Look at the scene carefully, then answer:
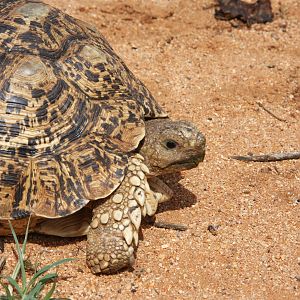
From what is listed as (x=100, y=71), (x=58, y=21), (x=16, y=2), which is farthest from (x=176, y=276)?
(x=16, y=2)

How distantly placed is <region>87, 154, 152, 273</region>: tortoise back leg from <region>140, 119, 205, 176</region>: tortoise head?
0.23 m

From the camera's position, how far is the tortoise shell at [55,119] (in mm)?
4723

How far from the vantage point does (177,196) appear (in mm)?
5781

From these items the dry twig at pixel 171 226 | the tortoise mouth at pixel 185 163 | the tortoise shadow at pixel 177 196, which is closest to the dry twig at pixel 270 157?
the tortoise shadow at pixel 177 196

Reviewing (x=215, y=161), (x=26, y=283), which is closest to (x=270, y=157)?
(x=215, y=161)

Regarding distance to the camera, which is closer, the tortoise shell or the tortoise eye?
the tortoise shell

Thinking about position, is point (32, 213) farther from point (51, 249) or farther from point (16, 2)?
point (16, 2)

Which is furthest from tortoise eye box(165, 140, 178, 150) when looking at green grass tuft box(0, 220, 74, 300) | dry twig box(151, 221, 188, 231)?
green grass tuft box(0, 220, 74, 300)

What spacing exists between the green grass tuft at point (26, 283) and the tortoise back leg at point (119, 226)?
0.30 m

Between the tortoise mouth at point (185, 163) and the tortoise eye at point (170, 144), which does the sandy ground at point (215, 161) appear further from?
the tortoise eye at point (170, 144)

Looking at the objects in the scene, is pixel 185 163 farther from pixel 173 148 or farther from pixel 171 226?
pixel 171 226

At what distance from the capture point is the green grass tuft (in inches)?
169

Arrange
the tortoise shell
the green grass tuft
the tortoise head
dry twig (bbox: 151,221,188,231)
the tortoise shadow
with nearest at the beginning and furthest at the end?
the green grass tuft
the tortoise shell
the tortoise head
dry twig (bbox: 151,221,188,231)
the tortoise shadow

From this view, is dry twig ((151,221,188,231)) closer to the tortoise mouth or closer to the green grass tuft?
the tortoise mouth
